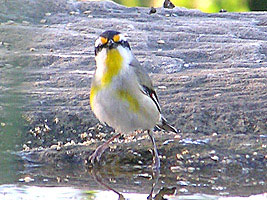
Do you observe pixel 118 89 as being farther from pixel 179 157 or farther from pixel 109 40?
pixel 179 157

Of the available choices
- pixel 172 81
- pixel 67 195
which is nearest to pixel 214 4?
pixel 172 81

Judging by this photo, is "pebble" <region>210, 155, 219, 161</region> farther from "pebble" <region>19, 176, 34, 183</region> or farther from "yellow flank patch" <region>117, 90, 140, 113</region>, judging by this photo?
"pebble" <region>19, 176, 34, 183</region>

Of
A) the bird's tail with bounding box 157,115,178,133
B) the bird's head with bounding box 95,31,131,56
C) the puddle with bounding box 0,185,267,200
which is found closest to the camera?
the puddle with bounding box 0,185,267,200

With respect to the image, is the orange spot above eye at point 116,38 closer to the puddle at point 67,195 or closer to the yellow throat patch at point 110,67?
the yellow throat patch at point 110,67

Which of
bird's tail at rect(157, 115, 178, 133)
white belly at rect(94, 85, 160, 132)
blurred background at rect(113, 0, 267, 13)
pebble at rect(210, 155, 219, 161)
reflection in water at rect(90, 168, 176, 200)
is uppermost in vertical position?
blurred background at rect(113, 0, 267, 13)

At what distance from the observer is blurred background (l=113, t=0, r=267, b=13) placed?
11.2 meters

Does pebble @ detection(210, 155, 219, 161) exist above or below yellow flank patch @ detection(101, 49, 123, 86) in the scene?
below

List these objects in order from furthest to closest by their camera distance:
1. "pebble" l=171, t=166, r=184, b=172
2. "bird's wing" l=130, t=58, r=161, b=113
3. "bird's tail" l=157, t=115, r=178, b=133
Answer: "bird's tail" l=157, t=115, r=178, b=133 → "bird's wing" l=130, t=58, r=161, b=113 → "pebble" l=171, t=166, r=184, b=172

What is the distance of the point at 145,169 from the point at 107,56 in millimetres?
841

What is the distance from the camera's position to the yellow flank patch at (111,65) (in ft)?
14.8

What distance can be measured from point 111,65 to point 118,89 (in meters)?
0.18

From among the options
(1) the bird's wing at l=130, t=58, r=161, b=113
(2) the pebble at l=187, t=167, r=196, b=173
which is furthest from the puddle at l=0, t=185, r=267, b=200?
(1) the bird's wing at l=130, t=58, r=161, b=113

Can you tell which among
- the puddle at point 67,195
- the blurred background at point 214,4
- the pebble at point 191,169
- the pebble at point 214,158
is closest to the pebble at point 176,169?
the pebble at point 191,169

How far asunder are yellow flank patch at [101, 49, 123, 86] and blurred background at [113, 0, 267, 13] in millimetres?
6857
